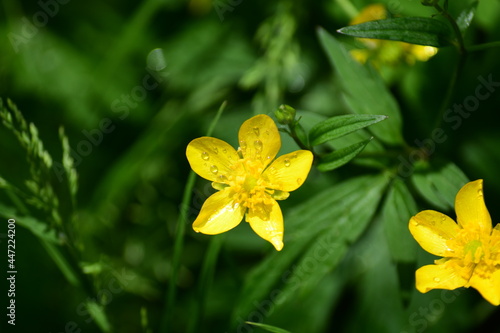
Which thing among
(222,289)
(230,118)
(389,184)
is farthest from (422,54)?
(222,289)

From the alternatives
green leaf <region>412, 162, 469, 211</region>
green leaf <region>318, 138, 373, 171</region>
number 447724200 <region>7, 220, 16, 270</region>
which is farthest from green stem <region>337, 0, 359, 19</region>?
number 447724200 <region>7, 220, 16, 270</region>

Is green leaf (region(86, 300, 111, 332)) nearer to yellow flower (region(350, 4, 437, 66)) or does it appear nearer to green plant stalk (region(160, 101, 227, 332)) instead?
green plant stalk (region(160, 101, 227, 332))

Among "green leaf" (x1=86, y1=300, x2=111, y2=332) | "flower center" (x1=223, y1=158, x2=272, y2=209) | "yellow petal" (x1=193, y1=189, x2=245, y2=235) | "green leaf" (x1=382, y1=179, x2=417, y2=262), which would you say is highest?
"flower center" (x1=223, y1=158, x2=272, y2=209)

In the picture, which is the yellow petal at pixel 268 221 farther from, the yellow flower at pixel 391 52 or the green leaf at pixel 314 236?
the yellow flower at pixel 391 52

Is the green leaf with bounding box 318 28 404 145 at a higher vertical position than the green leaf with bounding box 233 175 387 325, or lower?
higher

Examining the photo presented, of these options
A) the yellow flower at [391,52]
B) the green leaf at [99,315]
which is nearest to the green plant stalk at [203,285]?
the green leaf at [99,315]

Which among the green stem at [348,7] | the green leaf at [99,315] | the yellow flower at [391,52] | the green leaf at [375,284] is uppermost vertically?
the green stem at [348,7]
